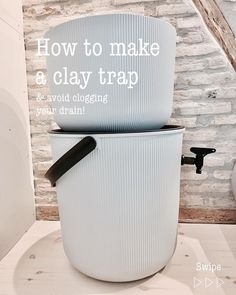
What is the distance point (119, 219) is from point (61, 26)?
52cm

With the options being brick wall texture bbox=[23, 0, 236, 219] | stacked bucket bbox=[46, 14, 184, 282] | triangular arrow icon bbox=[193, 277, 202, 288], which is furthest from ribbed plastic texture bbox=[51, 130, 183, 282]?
brick wall texture bbox=[23, 0, 236, 219]

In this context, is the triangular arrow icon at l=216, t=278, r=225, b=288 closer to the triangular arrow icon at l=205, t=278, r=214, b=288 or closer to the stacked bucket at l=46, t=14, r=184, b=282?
the triangular arrow icon at l=205, t=278, r=214, b=288

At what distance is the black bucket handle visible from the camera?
1.92 ft

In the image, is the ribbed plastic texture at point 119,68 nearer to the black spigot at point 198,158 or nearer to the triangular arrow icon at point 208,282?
the black spigot at point 198,158

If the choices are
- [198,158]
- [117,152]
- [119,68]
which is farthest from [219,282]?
[119,68]

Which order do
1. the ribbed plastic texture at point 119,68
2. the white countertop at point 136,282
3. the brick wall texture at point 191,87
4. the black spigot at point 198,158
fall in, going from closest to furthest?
the ribbed plastic texture at point 119,68 < the white countertop at point 136,282 < the black spigot at point 198,158 < the brick wall texture at point 191,87

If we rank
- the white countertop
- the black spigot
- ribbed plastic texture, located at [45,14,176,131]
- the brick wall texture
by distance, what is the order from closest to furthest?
ribbed plastic texture, located at [45,14,176,131], the white countertop, the black spigot, the brick wall texture

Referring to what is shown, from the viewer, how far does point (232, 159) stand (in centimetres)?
102

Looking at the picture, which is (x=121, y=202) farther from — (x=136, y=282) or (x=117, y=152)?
(x=136, y=282)

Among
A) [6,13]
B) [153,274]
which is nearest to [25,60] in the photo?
[6,13]

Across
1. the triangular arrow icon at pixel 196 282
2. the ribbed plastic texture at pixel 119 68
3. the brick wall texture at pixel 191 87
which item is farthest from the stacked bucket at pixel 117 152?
the brick wall texture at pixel 191 87

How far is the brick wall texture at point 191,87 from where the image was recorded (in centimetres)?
96

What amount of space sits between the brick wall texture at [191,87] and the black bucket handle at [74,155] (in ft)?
1.61

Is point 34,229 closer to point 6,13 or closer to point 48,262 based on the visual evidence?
point 48,262
